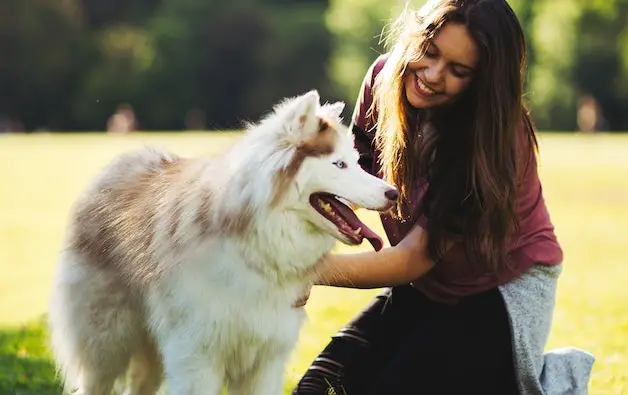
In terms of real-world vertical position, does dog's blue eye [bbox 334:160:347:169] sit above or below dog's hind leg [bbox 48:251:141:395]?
above

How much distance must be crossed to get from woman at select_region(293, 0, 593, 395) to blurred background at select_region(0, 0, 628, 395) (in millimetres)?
10939

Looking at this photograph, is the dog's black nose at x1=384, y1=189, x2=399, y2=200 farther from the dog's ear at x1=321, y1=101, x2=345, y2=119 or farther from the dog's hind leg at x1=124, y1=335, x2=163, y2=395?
the dog's hind leg at x1=124, y1=335, x2=163, y2=395

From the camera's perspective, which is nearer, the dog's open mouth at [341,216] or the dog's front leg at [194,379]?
the dog's open mouth at [341,216]

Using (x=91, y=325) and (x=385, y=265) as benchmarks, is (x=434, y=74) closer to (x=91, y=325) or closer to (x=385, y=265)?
(x=385, y=265)

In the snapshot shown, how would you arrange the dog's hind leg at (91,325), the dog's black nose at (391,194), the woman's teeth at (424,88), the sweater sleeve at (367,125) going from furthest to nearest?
the sweater sleeve at (367,125), the dog's hind leg at (91,325), the woman's teeth at (424,88), the dog's black nose at (391,194)

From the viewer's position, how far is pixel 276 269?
425 cm

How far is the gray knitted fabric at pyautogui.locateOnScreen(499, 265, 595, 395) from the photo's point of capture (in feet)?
15.5

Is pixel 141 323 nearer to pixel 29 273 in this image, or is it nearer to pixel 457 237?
pixel 457 237

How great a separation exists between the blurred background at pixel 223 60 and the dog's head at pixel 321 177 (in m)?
45.0

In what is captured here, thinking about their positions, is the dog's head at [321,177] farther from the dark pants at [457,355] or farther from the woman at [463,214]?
the dark pants at [457,355]

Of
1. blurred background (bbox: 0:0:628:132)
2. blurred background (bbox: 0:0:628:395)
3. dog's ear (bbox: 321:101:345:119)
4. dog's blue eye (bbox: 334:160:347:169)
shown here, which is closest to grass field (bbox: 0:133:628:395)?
blurred background (bbox: 0:0:628:395)

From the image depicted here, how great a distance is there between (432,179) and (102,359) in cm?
183

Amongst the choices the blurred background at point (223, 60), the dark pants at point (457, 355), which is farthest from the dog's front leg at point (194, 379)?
the blurred background at point (223, 60)

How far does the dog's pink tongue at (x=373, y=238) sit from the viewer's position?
13.5 feet
